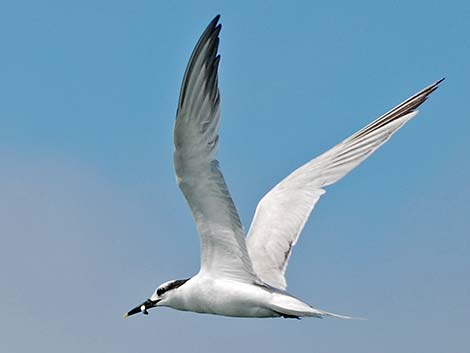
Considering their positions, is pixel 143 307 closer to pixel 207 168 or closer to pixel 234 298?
pixel 234 298

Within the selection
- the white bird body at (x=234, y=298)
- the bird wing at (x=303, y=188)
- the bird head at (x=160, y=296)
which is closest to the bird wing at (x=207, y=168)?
the white bird body at (x=234, y=298)

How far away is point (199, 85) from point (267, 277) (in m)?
4.05

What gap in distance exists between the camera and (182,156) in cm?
1247

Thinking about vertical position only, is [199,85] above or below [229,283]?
above

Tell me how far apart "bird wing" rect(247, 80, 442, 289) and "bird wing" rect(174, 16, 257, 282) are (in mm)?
1719

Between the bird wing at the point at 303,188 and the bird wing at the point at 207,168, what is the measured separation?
1.72 metres

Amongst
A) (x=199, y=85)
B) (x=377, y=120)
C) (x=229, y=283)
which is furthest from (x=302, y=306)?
(x=377, y=120)

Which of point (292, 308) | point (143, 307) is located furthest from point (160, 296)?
point (292, 308)

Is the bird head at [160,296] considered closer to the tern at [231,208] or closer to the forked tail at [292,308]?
the tern at [231,208]

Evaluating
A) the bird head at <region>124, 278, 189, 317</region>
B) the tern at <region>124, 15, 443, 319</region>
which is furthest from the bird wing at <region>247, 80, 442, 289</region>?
the bird head at <region>124, 278, 189, 317</region>

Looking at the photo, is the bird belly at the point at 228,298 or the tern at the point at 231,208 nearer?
the tern at the point at 231,208

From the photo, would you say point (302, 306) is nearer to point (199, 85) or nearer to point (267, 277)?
point (267, 277)

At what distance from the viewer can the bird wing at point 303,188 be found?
618 inches

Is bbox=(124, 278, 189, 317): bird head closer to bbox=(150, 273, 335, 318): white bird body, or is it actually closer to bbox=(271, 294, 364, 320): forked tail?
bbox=(150, 273, 335, 318): white bird body
